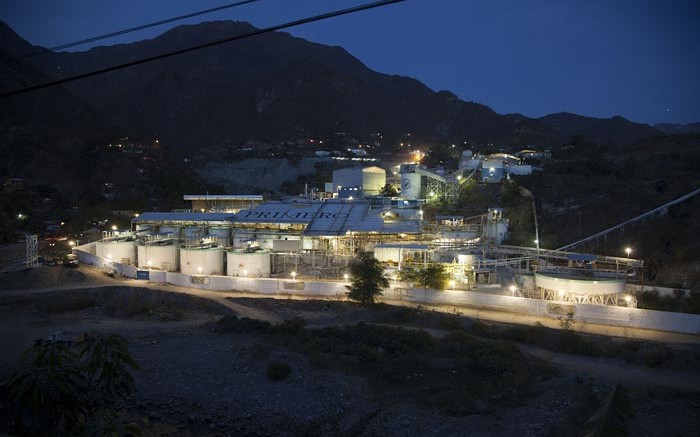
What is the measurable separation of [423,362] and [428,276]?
8989 millimetres

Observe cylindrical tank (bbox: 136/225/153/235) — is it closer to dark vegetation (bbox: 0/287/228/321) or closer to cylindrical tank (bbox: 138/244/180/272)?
cylindrical tank (bbox: 138/244/180/272)

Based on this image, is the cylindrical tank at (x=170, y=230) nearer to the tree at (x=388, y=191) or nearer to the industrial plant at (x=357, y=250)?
the industrial plant at (x=357, y=250)

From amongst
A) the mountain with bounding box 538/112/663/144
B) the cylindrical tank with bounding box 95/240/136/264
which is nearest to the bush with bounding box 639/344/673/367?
the cylindrical tank with bounding box 95/240/136/264

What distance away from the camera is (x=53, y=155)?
6825 centimetres

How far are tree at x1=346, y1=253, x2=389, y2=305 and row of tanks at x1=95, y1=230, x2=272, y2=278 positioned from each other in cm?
868

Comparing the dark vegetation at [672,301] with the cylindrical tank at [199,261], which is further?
the cylindrical tank at [199,261]

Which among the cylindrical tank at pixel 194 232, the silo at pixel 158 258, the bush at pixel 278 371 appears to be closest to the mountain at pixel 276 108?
the cylindrical tank at pixel 194 232

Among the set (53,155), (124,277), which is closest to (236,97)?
(53,155)

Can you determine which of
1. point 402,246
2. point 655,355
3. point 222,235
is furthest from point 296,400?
point 222,235

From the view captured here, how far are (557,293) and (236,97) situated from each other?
141 meters

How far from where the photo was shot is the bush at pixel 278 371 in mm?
18250

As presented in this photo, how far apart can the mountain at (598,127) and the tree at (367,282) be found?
121 meters

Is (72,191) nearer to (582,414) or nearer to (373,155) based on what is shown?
(373,155)

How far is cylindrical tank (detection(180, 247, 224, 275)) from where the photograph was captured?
33875mm
